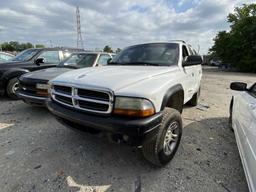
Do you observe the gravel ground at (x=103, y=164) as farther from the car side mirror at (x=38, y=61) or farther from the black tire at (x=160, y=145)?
the car side mirror at (x=38, y=61)

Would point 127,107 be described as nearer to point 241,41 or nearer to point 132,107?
point 132,107

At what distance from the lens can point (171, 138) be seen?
280 cm

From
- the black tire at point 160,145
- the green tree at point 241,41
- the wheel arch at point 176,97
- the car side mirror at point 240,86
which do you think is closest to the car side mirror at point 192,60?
the wheel arch at point 176,97

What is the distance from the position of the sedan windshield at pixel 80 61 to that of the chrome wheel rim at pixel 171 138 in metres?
3.33

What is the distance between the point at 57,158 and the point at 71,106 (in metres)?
0.89

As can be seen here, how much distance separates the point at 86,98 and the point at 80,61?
11.1 feet

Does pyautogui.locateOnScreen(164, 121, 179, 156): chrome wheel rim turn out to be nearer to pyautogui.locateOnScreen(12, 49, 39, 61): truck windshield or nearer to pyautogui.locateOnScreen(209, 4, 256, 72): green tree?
pyautogui.locateOnScreen(12, 49, 39, 61): truck windshield

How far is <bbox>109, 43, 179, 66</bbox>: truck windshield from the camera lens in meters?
3.46

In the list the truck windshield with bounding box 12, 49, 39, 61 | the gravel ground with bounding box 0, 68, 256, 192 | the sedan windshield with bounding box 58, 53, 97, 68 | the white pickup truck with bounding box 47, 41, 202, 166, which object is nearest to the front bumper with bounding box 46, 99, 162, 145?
the white pickup truck with bounding box 47, 41, 202, 166

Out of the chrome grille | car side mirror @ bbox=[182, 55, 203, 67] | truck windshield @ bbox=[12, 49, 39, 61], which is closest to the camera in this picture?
the chrome grille

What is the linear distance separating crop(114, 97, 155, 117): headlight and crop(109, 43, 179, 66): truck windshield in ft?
4.68

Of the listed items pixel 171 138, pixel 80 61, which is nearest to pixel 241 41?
pixel 80 61

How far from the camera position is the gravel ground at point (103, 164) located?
233 centimetres

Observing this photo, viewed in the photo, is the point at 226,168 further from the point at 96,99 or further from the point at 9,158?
the point at 9,158
